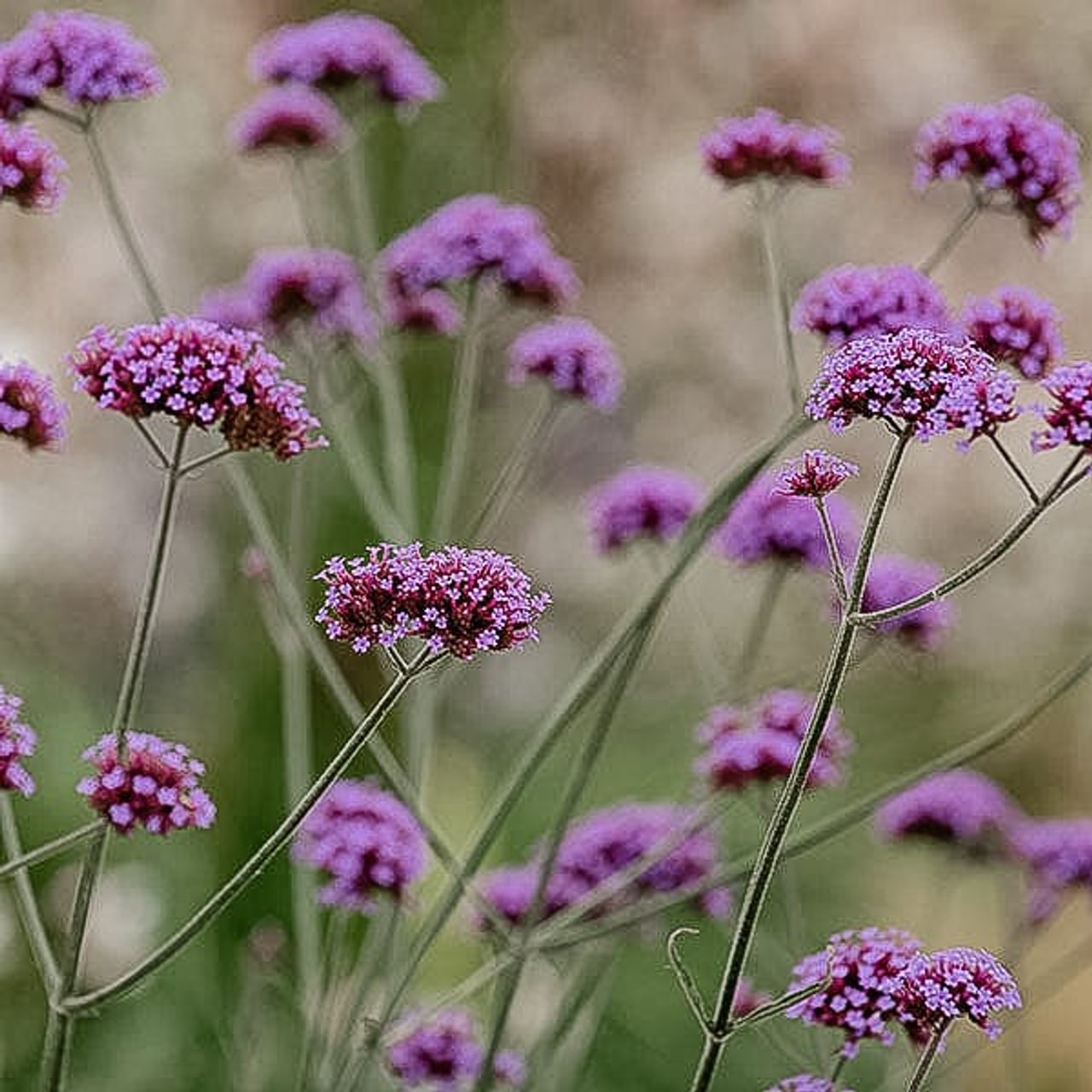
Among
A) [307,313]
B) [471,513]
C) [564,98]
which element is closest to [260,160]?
[307,313]

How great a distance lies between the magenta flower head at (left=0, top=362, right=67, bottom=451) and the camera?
745 millimetres

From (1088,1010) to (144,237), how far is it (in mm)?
2005

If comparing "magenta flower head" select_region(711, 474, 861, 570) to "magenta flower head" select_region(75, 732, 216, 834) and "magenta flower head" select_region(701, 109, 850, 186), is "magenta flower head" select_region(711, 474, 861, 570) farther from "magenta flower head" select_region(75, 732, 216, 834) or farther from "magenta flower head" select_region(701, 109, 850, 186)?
"magenta flower head" select_region(75, 732, 216, 834)

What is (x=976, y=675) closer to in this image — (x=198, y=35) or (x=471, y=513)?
(x=471, y=513)

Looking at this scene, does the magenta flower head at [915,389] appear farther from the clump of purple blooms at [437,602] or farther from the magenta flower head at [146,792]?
the magenta flower head at [146,792]

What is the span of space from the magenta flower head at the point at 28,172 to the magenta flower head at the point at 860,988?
43cm

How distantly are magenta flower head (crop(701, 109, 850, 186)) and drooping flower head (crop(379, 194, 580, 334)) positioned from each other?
144mm

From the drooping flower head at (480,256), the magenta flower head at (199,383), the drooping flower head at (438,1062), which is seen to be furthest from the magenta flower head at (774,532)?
the magenta flower head at (199,383)

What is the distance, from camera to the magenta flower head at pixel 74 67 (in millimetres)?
923

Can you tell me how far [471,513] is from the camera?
7.92 feet

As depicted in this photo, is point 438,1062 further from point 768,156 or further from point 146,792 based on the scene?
point 768,156

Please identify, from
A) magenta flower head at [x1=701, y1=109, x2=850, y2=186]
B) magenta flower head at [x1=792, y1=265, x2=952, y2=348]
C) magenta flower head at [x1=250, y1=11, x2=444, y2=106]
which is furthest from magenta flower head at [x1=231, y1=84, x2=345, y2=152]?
magenta flower head at [x1=792, y1=265, x2=952, y2=348]

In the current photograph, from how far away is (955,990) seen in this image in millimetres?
612

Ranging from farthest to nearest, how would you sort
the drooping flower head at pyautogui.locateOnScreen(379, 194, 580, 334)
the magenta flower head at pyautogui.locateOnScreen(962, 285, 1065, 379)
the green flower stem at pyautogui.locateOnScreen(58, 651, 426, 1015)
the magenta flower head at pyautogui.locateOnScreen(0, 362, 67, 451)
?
1. the drooping flower head at pyautogui.locateOnScreen(379, 194, 580, 334)
2. the magenta flower head at pyautogui.locateOnScreen(962, 285, 1065, 379)
3. the magenta flower head at pyautogui.locateOnScreen(0, 362, 67, 451)
4. the green flower stem at pyautogui.locateOnScreen(58, 651, 426, 1015)
